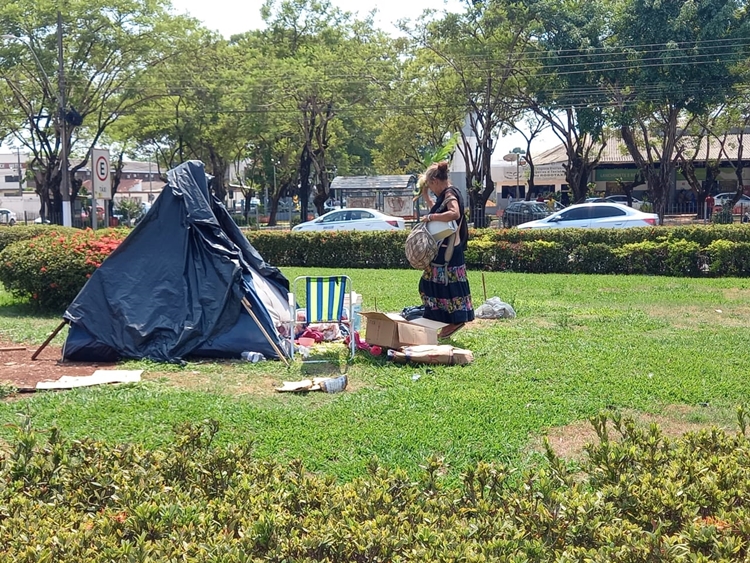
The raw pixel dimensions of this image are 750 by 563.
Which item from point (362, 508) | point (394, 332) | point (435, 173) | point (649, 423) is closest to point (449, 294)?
point (394, 332)

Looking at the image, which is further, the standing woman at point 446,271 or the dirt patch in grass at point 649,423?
the standing woman at point 446,271

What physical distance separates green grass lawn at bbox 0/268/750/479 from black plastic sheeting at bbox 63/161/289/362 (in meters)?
0.37

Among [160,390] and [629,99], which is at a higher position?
[629,99]

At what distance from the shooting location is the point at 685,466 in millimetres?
3455

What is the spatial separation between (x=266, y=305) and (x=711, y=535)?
21.3ft

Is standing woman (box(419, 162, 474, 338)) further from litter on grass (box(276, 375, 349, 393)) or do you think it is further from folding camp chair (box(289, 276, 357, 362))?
litter on grass (box(276, 375, 349, 393))

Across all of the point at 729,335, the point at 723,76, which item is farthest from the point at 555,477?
the point at 723,76

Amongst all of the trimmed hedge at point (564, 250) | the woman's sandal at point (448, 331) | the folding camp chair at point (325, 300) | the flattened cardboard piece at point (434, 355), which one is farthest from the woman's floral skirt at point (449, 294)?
the trimmed hedge at point (564, 250)

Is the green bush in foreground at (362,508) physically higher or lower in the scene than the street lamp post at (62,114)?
lower

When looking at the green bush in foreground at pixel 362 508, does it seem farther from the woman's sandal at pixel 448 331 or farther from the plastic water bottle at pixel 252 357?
the woman's sandal at pixel 448 331

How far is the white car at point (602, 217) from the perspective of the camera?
20.8m

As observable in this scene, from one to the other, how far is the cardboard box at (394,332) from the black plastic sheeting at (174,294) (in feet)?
3.21

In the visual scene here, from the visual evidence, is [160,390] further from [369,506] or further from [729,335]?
[729,335]

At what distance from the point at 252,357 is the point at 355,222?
17191mm
